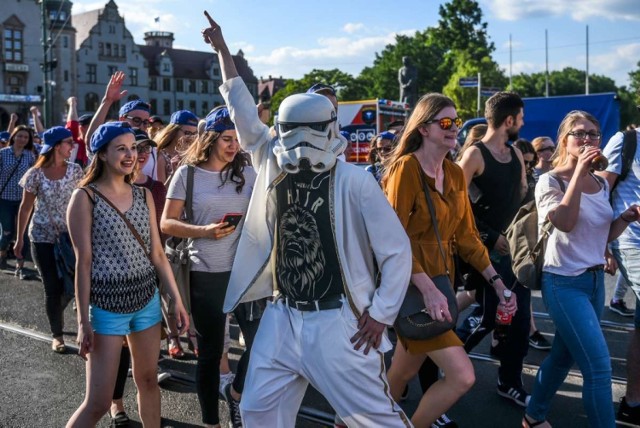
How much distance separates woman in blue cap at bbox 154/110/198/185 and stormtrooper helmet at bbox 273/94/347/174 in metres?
3.52

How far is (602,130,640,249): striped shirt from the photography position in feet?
14.7

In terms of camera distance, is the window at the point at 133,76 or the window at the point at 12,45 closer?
the window at the point at 12,45

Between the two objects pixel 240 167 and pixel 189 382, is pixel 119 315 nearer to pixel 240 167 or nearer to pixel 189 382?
pixel 240 167

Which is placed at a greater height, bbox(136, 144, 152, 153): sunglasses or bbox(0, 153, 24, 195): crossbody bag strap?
bbox(136, 144, 152, 153): sunglasses

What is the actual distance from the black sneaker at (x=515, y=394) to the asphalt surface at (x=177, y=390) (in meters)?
0.04

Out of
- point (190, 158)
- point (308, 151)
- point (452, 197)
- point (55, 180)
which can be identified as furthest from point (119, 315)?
point (55, 180)

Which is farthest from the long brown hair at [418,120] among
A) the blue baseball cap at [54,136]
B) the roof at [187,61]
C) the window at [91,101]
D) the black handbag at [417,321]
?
the roof at [187,61]

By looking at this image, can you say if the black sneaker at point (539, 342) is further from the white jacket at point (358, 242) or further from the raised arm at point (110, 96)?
the raised arm at point (110, 96)

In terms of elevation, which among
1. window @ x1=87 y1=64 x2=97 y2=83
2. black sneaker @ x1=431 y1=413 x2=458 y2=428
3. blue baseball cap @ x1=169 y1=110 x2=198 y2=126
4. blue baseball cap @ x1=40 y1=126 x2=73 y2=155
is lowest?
black sneaker @ x1=431 y1=413 x2=458 y2=428

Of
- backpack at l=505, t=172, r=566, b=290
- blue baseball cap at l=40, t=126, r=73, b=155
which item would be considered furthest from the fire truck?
backpack at l=505, t=172, r=566, b=290

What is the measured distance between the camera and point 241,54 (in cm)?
10556

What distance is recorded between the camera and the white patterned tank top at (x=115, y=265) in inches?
150

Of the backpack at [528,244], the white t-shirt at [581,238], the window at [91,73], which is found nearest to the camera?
the white t-shirt at [581,238]

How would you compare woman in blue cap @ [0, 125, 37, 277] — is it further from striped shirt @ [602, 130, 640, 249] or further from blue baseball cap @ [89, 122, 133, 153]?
striped shirt @ [602, 130, 640, 249]
